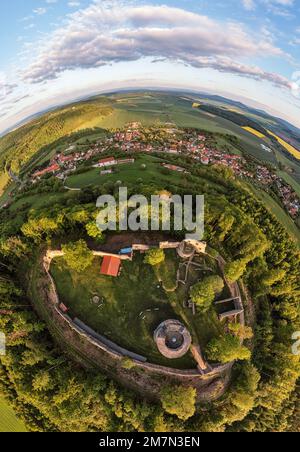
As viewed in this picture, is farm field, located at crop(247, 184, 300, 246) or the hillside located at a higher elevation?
the hillside

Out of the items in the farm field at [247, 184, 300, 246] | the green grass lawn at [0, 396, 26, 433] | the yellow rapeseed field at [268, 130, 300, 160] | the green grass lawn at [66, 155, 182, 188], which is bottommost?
the green grass lawn at [0, 396, 26, 433]

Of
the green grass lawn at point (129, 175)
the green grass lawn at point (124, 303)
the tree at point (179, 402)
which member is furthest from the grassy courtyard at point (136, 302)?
the green grass lawn at point (129, 175)

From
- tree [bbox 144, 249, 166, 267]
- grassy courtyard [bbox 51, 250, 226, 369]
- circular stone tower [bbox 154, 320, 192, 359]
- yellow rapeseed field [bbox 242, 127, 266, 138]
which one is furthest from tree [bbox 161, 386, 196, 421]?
yellow rapeseed field [bbox 242, 127, 266, 138]

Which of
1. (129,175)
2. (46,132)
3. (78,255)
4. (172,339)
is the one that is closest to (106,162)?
(129,175)

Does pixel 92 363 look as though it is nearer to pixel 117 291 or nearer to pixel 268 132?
pixel 117 291

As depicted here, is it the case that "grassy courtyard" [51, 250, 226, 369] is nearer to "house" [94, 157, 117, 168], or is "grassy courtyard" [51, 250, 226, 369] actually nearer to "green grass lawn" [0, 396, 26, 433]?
"green grass lawn" [0, 396, 26, 433]

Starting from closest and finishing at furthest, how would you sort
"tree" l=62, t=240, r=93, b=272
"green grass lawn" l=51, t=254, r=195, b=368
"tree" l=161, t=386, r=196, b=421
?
"tree" l=161, t=386, r=196, b=421 → "green grass lawn" l=51, t=254, r=195, b=368 → "tree" l=62, t=240, r=93, b=272

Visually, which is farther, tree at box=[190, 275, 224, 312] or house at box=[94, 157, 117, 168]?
house at box=[94, 157, 117, 168]
